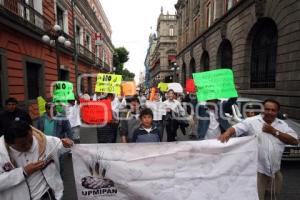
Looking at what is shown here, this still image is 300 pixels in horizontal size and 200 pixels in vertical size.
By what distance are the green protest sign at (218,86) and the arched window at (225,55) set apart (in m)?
14.9

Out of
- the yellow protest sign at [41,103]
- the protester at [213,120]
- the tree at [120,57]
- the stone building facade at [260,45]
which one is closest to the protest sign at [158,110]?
the protester at [213,120]

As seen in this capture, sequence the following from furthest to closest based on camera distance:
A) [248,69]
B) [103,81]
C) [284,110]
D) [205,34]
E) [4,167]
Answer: [205,34], [248,69], [284,110], [103,81], [4,167]

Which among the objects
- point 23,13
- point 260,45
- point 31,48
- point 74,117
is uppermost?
point 23,13

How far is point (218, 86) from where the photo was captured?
5039mm

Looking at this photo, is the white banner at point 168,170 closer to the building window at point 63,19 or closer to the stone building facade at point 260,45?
the stone building facade at point 260,45

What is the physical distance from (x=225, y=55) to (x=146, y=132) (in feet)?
59.3

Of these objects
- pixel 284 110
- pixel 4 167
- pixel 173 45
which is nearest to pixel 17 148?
pixel 4 167

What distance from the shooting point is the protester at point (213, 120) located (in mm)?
4883

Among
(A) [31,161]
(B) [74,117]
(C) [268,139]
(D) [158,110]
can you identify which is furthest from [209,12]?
(A) [31,161]

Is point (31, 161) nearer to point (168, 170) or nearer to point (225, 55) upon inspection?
point (168, 170)

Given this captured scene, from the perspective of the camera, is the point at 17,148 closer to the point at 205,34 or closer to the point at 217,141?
the point at 217,141

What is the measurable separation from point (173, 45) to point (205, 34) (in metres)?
42.9

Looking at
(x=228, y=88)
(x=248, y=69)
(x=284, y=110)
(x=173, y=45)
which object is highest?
(x=173, y=45)

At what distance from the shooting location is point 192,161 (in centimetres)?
294
